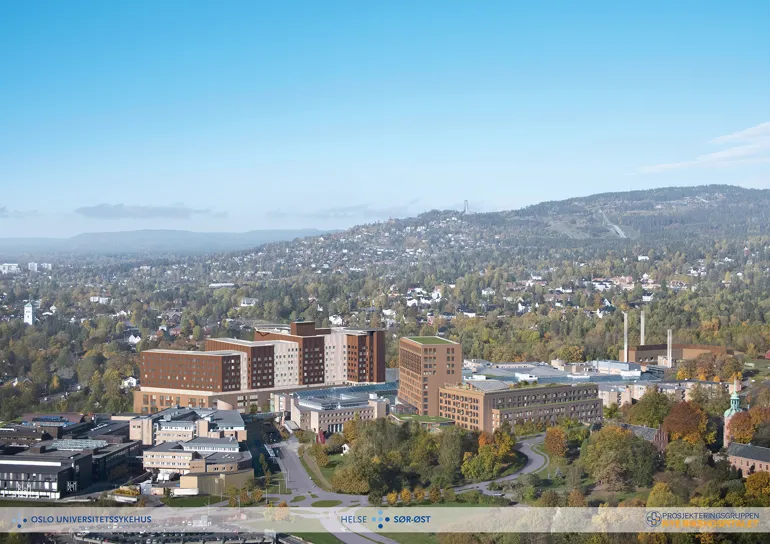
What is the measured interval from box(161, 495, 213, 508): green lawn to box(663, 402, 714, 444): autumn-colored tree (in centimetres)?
1101

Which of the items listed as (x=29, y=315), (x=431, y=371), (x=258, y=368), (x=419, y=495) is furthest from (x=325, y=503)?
(x=29, y=315)

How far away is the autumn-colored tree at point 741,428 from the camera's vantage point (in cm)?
2338

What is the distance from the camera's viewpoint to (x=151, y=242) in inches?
6324

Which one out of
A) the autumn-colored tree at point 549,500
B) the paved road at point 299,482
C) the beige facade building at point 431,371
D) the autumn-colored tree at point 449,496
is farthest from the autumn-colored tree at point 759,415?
the paved road at point 299,482

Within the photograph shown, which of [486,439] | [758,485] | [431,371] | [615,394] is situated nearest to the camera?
[758,485]

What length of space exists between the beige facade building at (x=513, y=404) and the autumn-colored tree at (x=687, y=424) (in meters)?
3.45

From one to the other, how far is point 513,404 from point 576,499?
7627 millimetres

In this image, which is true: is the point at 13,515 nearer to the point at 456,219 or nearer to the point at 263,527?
the point at 263,527

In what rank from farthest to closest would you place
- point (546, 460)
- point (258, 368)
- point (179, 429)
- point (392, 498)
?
point (258, 368) → point (179, 429) → point (546, 460) → point (392, 498)

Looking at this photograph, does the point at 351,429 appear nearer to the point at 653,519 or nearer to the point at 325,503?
the point at 325,503

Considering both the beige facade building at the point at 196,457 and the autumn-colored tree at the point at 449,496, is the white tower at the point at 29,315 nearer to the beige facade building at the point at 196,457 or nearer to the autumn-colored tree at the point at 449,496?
A: the beige facade building at the point at 196,457

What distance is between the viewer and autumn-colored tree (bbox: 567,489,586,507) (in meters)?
19.0

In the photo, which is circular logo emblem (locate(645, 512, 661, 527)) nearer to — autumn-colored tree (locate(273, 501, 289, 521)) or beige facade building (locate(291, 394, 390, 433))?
autumn-colored tree (locate(273, 501, 289, 521))

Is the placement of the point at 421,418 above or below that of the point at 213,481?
above
